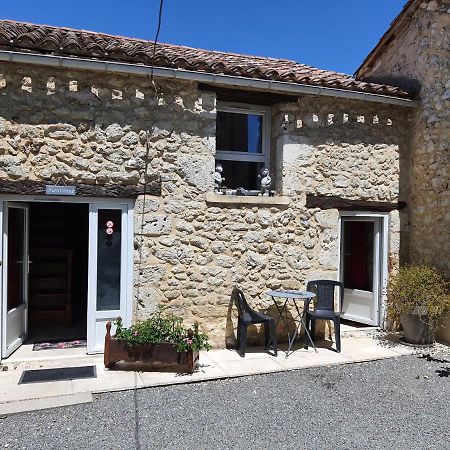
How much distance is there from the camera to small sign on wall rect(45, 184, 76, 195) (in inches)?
215

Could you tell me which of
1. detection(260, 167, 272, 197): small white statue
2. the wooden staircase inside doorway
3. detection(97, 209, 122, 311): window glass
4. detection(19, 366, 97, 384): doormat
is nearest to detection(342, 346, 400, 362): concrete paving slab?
detection(260, 167, 272, 197): small white statue

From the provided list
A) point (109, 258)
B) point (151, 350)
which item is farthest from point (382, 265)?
point (109, 258)

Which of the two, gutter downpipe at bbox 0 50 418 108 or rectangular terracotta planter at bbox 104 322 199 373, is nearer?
rectangular terracotta planter at bbox 104 322 199 373

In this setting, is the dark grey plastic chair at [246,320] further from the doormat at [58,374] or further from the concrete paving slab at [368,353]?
the doormat at [58,374]

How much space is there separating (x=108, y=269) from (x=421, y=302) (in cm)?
476

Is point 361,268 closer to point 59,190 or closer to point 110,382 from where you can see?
point 110,382

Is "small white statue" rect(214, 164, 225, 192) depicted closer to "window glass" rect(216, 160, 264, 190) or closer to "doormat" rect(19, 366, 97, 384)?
"window glass" rect(216, 160, 264, 190)

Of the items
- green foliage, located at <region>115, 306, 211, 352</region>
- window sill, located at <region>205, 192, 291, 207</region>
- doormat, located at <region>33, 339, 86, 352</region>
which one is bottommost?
doormat, located at <region>33, 339, 86, 352</region>

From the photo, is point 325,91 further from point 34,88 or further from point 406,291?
point 34,88

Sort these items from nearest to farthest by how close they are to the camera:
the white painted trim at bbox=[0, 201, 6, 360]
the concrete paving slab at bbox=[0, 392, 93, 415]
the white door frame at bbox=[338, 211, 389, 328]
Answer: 1. the concrete paving slab at bbox=[0, 392, 93, 415]
2. the white painted trim at bbox=[0, 201, 6, 360]
3. the white door frame at bbox=[338, 211, 389, 328]

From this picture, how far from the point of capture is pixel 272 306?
6.46 m

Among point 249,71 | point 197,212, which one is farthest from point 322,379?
point 249,71

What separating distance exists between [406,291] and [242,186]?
3089 mm

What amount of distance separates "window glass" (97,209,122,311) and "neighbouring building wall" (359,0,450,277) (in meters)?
5.02
